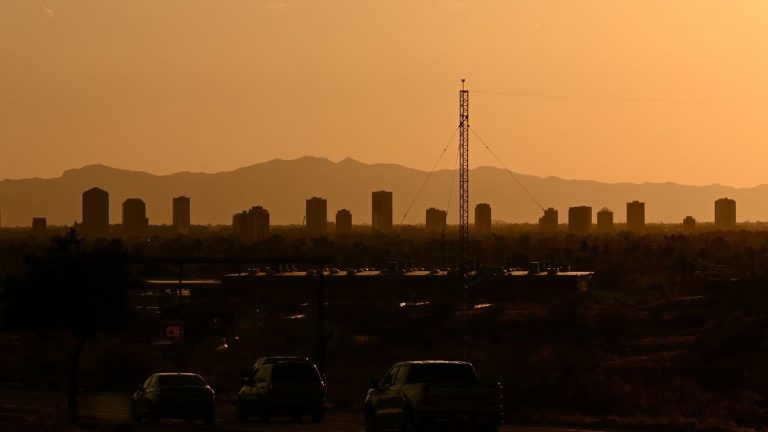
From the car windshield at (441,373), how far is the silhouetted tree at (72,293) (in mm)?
17913

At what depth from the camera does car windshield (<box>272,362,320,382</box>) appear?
4353cm

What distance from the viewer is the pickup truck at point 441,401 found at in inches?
1300

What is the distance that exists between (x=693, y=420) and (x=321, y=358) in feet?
61.7

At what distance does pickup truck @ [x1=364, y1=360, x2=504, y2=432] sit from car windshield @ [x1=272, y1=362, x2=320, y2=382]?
28.2ft

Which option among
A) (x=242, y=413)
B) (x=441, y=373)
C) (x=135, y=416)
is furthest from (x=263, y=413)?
(x=441, y=373)

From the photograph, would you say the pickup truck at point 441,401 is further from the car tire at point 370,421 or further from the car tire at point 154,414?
the car tire at point 154,414

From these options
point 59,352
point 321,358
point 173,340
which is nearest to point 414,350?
point 173,340

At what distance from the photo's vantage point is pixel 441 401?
108 feet

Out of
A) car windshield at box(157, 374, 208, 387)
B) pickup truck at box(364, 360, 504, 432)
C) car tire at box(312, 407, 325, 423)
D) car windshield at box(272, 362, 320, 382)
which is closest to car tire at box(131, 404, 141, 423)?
car windshield at box(157, 374, 208, 387)

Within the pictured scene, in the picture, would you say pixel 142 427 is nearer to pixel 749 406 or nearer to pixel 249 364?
pixel 749 406

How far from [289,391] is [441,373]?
928 cm

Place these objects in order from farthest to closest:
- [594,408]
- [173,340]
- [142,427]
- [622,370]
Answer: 1. [173,340]
2. [622,370]
3. [594,408]
4. [142,427]

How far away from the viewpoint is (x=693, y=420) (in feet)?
138

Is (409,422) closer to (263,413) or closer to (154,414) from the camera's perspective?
(263,413)
